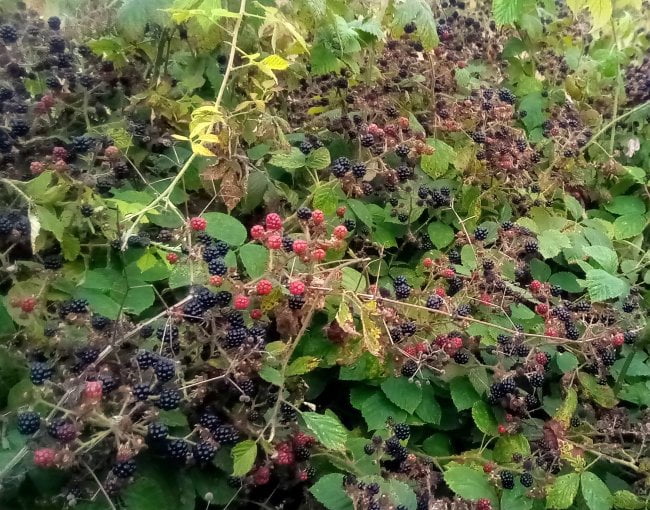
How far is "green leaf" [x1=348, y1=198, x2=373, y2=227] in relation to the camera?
146 centimetres

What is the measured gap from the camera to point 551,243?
1.53 meters

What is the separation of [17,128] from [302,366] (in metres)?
0.82

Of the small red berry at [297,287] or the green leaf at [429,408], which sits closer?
the small red berry at [297,287]

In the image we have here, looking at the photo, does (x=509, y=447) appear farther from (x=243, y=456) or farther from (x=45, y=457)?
(x=45, y=457)

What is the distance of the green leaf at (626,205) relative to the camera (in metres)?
1.85

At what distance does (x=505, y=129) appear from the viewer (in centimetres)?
169

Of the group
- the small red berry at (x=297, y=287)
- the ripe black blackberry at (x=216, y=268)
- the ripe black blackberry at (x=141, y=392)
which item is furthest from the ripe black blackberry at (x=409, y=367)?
the ripe black blackberry at (x=141, y=392)

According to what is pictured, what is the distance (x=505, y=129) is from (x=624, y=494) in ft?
3.24

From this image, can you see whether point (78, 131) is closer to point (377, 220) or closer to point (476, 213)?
point (377, 220)

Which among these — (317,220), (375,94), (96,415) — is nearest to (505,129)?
(375,94)

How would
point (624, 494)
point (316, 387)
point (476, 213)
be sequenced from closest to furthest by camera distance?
point (624, 494), point (316, 387), point (476, 213)

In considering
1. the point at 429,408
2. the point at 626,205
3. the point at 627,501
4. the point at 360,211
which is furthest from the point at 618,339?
the point at 626,205

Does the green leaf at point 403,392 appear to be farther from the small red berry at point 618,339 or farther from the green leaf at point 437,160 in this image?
the green leaf at point 437,160

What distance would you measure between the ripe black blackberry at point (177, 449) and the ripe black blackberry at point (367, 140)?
2.74 ft
